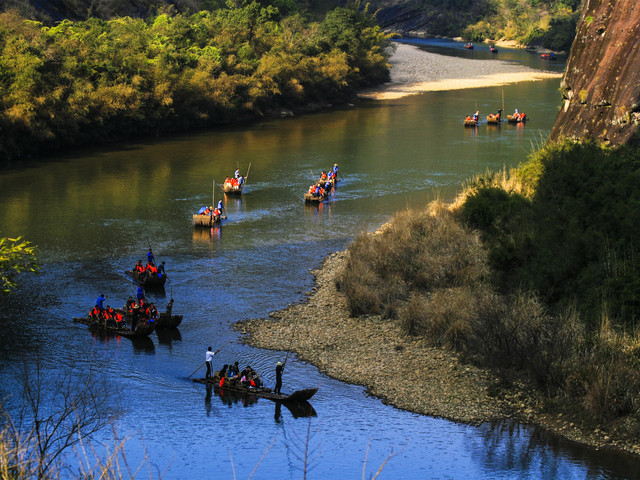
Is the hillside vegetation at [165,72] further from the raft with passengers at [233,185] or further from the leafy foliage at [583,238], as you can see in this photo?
the leafy foliage at [583,238]

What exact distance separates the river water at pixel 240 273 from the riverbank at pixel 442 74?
22.1 meters

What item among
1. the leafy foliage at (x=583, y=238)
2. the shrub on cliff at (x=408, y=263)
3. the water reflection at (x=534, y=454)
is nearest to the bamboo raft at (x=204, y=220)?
the shrub on cliff at (x=408, y=263)

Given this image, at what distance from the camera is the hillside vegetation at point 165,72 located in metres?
62.4

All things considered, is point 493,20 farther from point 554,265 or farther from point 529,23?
point 554,265

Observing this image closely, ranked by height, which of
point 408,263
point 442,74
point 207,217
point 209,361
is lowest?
point 209,361

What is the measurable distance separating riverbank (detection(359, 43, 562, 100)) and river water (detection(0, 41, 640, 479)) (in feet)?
72.5

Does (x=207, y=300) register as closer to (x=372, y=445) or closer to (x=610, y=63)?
(x=372, y=445)

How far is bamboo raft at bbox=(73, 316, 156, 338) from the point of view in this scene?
Answer: 29.9m

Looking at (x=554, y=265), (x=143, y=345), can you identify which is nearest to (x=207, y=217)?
(x=143, y=345)

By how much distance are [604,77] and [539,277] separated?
56.6 ft

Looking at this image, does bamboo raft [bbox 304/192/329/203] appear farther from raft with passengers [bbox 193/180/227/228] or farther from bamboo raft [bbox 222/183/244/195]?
raft with passengers [bbox 193/180/227/228]

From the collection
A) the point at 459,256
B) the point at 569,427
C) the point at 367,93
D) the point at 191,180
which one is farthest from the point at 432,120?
the point at 569,427

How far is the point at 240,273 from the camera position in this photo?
124 feet

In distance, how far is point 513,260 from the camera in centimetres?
3091
